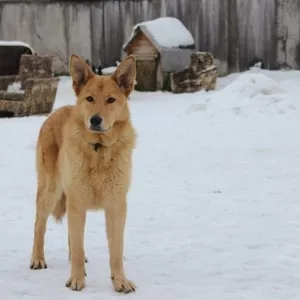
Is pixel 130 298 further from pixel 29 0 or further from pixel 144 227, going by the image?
pixel 29 0

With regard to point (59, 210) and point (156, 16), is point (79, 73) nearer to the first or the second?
point (59, 210)

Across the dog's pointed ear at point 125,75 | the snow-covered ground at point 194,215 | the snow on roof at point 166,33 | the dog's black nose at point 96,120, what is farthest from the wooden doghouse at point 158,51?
the dog's black nose at point 96,120

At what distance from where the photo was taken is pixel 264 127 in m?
7.77

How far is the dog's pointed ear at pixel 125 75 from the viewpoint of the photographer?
325 cm

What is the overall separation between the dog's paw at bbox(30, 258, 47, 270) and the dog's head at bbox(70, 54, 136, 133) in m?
0.91

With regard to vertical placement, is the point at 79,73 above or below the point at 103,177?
above

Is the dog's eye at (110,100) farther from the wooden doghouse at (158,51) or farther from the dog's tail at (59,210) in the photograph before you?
the wooden doghouse at (158,51)

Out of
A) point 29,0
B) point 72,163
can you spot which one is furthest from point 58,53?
point 72,163

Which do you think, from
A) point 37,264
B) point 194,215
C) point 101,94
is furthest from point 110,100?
point 194,215

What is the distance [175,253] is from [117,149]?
0.91 metres

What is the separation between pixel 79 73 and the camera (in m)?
3.24

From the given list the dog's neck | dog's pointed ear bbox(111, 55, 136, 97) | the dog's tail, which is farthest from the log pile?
the dog's neck

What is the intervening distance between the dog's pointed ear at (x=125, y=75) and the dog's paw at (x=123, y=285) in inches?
37.5

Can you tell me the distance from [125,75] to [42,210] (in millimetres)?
949
